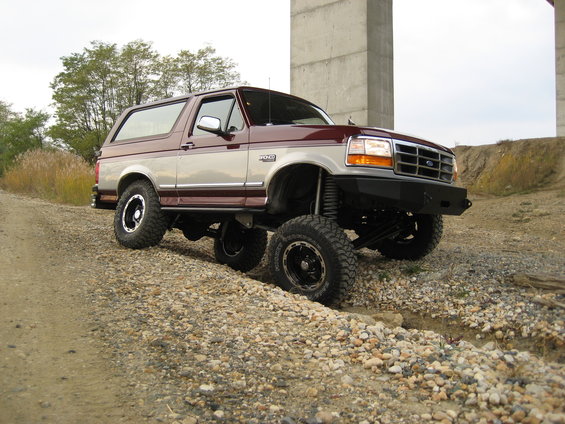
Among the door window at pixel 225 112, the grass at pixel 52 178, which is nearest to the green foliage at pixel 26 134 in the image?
the grass at pixel 52 178

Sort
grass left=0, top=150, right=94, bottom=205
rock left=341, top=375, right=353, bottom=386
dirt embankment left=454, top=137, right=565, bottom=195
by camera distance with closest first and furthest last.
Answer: rock left=341, top=375, right=353, bottom=386, dirt embankment left=454, top=137, right=565, bottom=195, grass left=0, top=150, right=94, bottom=205

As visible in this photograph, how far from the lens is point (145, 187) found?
6.23 meters

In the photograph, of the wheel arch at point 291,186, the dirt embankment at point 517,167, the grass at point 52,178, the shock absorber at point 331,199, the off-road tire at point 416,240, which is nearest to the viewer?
the shock absorber at point 331,199

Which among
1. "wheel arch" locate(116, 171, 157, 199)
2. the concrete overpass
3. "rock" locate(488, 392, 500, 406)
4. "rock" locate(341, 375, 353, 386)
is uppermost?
the concrete overpass

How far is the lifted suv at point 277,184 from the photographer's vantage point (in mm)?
4352

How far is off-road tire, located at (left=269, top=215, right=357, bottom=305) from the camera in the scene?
4324mm

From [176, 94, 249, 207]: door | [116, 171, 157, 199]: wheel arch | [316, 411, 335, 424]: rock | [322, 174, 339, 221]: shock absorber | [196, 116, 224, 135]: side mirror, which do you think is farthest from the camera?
[116, 171, 157, 199]: wheel arch

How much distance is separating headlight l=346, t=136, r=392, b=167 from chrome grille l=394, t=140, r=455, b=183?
0.34ft

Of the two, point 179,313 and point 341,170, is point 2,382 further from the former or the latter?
point 341,170

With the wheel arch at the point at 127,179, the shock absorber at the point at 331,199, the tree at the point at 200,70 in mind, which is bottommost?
the shock absorber at the point at 331,199

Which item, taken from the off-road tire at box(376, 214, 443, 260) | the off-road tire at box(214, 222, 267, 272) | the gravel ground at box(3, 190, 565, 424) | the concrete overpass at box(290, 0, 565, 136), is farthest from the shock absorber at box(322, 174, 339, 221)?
the concrete overpass at box(290, 0, 565, 136)

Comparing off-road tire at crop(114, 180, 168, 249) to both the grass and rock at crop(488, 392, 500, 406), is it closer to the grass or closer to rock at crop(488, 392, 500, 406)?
Answer: rock at crop(488, 392, 500, 406)

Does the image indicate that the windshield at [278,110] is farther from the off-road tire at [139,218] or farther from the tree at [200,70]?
the tree at [200,70]

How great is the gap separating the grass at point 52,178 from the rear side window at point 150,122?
25.4 feet
